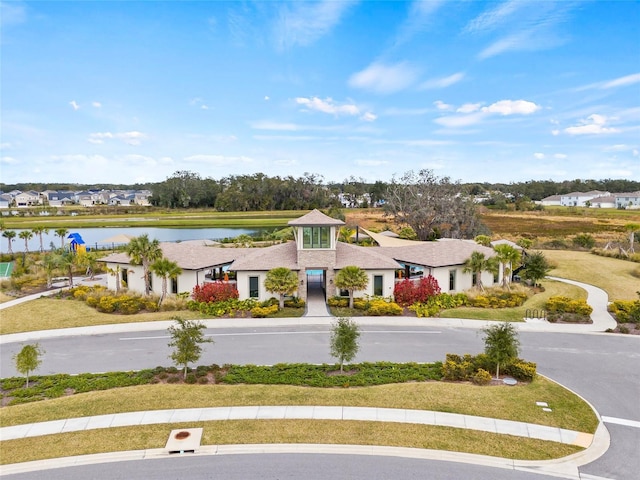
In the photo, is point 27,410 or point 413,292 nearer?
→ point 27,410

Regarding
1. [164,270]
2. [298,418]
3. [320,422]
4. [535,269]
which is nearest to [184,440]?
[298,418]

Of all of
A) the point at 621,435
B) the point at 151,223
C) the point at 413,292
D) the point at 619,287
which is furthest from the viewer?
the point at 151,223

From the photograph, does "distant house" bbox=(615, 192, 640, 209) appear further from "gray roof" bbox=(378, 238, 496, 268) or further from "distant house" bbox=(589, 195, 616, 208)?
"gray roof" bbox=(378, 238, 496, 268)

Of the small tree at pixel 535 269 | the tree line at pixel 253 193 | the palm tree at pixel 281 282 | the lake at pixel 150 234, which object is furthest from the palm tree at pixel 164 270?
the tree line at pixel 253 193

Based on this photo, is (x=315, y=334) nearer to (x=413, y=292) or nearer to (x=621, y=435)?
(x=413, y=292)

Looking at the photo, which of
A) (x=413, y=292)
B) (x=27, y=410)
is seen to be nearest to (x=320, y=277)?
(x=413, y=292)

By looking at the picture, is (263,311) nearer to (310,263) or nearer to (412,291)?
(310,263)
